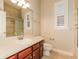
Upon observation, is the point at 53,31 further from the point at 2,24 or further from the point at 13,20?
the point at 2,24

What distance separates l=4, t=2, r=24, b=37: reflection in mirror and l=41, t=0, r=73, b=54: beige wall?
62.6 inches

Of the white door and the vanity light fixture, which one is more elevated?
the vanity light fixture

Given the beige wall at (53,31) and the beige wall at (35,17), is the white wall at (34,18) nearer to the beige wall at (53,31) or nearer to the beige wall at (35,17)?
the beige wall at (35,17)

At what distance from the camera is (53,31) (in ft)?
13.3

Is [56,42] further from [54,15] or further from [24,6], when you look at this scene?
[24,6]

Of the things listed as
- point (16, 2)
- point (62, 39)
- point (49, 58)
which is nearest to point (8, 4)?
point (16, 2)

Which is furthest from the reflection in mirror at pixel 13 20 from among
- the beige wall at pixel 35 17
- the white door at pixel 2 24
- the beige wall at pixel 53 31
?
the beige wall at pixel 53 31

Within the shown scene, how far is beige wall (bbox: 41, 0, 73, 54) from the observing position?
11.7 feet

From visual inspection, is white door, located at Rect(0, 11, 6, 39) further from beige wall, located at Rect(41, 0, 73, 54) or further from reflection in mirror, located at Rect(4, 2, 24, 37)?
beige wall, located at Rect(41, 0, 73, 54)

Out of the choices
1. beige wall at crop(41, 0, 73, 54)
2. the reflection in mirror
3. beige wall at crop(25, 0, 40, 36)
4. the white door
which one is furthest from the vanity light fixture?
beige wall at crop(41, 0, 73, 54)

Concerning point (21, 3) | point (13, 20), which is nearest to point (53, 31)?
point (21, 3)

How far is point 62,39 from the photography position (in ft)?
12.4

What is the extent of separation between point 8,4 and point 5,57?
152cm

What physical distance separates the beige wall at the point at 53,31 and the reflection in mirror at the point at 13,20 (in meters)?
1.59
